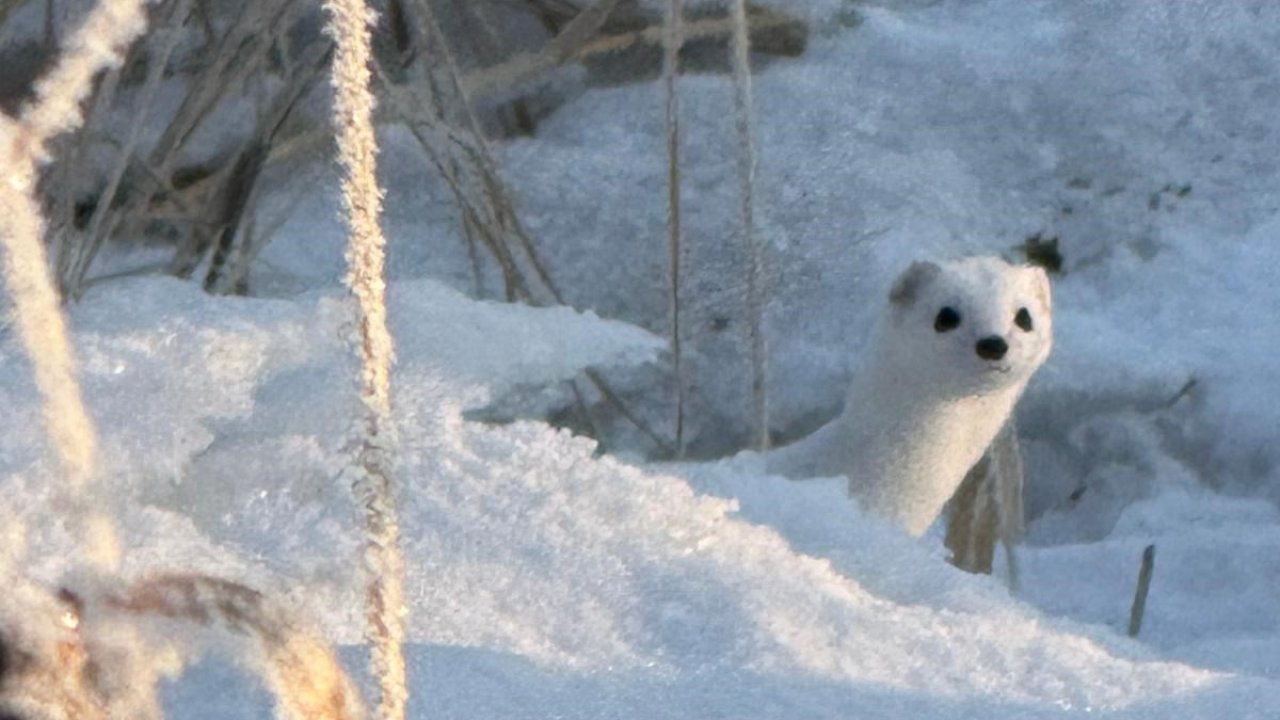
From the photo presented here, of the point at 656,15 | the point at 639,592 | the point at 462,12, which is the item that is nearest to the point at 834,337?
the point at 656,15

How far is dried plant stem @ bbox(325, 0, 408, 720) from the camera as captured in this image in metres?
0.58

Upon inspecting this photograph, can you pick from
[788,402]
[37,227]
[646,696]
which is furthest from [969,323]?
[37,227]

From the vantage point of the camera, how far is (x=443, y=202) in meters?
3.21

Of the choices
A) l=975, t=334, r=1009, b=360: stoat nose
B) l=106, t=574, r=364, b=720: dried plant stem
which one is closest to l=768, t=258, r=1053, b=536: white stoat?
l=975, t=334, r=1009, b=360: stoat nose

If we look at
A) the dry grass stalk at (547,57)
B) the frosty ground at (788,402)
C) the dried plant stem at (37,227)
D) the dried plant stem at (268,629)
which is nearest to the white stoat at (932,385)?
the frosty ground at (788,402)

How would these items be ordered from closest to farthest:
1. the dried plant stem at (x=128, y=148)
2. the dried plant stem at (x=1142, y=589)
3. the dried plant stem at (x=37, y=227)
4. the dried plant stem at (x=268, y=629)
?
A: 1. the dried plant stem at (x=37, y=227)
2. the dried plant stem at (x=268, y=629)
3. the dried plant stem at (x=128, y=148)
4. the dried plant stem at (x=1142, y=589)

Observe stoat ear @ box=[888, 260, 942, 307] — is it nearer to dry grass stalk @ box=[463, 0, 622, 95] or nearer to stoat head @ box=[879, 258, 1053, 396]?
stoat head @ box=[879, 258, 1053, 396]

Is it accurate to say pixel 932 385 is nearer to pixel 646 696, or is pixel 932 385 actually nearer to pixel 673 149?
pixel 673 149

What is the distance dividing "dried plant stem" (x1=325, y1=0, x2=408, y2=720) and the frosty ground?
27cm

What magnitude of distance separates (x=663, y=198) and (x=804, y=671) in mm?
2304

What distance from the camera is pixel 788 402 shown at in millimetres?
3381

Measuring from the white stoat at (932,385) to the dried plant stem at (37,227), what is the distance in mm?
2308

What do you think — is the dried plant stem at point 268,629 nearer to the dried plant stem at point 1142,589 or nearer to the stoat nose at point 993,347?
the dried plant stem at point 1142,589

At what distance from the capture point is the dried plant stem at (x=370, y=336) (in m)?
0.58
